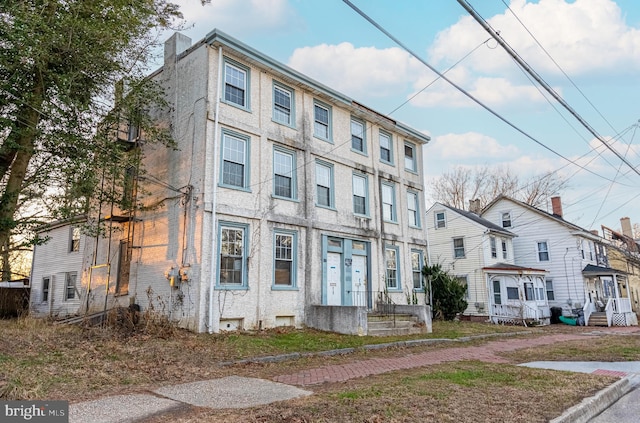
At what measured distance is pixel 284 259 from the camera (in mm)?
13977

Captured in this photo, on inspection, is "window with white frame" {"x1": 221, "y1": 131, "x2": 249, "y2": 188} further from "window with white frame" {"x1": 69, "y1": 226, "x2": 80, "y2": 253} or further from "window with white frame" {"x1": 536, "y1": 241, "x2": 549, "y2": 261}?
"window with white frame" {"x1": 536, "y1": 241, "x2": 549, "y2": 261}

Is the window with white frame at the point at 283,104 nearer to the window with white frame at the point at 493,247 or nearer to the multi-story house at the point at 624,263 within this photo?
the window with white frame at the point at 493,247

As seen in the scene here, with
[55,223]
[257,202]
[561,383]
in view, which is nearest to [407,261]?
[257,202]

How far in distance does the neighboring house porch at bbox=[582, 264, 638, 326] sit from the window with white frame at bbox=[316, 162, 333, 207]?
18983mm

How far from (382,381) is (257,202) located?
7.78 meters

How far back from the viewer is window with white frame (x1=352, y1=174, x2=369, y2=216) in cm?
1723

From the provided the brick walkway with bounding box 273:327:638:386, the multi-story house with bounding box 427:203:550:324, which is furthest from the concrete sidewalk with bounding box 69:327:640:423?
the multi-story house with bounding box 427:203:550:324

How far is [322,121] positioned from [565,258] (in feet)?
70.8

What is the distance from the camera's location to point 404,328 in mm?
14430

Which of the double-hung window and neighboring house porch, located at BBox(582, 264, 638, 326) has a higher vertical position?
the double-hung window

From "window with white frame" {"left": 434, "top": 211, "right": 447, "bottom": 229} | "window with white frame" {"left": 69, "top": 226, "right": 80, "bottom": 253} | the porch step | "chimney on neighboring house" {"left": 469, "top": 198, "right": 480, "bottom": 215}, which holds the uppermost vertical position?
"chimney on neighboring house" {"left": 469, "top": 198, "right": 480, "bottom": 215}

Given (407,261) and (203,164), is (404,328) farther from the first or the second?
(203,164)

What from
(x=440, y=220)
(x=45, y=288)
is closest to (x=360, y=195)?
(x=440, y=220)

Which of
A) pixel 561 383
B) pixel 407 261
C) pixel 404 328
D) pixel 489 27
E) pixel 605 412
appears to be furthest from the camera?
pixel 407 261
